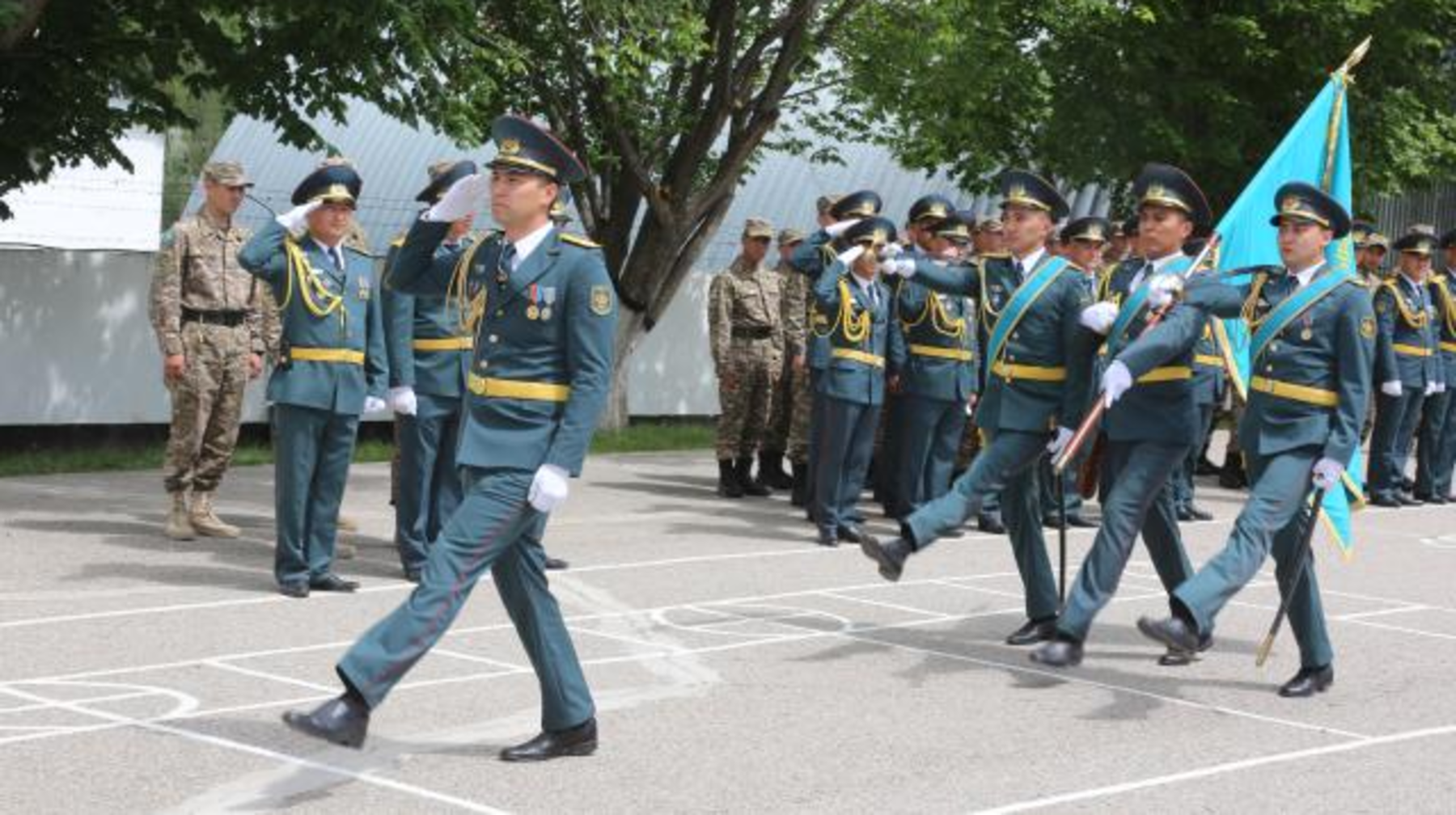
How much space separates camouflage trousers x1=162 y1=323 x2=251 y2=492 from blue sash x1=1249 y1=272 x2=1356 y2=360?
6101 mm

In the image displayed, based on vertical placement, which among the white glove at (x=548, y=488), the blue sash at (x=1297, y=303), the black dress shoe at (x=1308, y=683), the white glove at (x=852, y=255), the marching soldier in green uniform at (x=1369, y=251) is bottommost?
the black dress shoe at (x=1308, y=683)

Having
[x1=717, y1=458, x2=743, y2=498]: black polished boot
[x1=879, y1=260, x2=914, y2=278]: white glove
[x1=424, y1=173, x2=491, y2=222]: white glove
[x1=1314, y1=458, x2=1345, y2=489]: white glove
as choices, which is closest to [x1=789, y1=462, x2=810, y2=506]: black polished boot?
[x1=717, y1=458, x2=743, y2=498]: black polished boot

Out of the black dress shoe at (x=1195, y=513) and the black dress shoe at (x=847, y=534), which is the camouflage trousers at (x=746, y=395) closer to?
the black dress shoe at (x=847, y=534)

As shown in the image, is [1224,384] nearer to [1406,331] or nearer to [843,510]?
[1406,331]

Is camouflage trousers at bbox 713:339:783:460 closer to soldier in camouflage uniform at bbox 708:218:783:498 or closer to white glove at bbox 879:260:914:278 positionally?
soldier in camouflage uniform at bbox 708:218:783:498

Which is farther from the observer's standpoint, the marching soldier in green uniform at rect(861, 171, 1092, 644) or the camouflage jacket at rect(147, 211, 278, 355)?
the camouflage jacket at rect(147, 211, 278, 355)

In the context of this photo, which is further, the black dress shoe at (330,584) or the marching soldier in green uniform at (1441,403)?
the marching soldier in green uniform at (1441,403)

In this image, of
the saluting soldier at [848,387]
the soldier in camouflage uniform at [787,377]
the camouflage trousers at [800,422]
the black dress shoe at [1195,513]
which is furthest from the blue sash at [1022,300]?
the black dress shoe at [1195,513]

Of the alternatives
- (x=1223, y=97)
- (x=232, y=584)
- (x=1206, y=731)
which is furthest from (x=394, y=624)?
(x=1223, y=97)

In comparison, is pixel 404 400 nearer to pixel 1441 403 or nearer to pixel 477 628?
pixel 477 628

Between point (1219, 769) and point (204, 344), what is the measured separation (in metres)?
7.11

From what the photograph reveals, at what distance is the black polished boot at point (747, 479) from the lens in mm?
18203

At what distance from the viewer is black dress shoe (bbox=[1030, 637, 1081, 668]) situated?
10453 millimetres

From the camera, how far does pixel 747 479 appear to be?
18266mm
